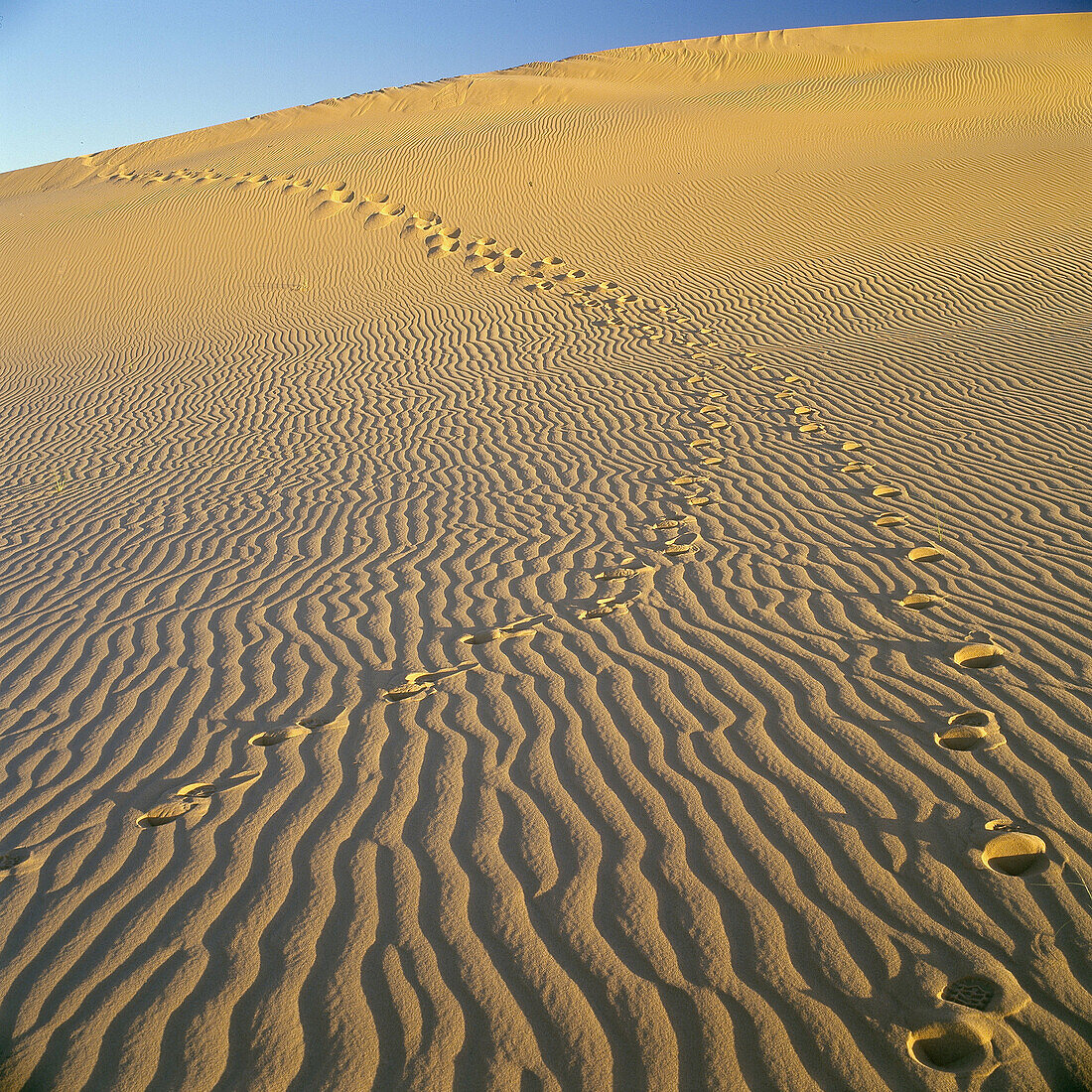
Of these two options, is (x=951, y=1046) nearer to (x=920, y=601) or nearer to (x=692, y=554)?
(x=920, y=601)

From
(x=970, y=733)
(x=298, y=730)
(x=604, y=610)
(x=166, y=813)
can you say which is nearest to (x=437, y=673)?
(x=298, y=730)

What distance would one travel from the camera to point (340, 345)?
12.5 metres

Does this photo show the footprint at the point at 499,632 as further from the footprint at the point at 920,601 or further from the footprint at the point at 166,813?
the footprint at the point at 920,601

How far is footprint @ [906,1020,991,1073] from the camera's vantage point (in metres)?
2.15

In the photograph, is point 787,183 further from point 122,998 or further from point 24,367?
point 122,998

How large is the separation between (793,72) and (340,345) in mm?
24028

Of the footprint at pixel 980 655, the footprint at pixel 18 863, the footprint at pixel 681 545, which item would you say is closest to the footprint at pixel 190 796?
the footprint at pixel 18 863

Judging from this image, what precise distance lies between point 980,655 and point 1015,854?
4.44ft

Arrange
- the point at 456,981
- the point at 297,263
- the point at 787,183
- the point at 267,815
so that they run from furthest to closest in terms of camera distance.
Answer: the point at 787,183, the point at 297,263, the point at 267,815, the point at 456,981

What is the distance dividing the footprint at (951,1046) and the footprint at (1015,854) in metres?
0.65

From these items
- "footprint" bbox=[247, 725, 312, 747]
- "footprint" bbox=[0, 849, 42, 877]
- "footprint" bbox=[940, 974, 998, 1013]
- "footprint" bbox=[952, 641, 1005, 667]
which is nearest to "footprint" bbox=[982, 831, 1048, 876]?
"footprint" bbox=[940, 974, 998, 1013]

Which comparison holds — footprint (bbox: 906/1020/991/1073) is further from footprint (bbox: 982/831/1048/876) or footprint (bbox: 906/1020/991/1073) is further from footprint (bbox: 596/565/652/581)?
footprint (bbox: 596/565/652/581)

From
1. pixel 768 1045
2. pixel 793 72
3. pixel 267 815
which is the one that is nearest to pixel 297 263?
pixel 267 815

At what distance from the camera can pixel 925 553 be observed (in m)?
5.11
